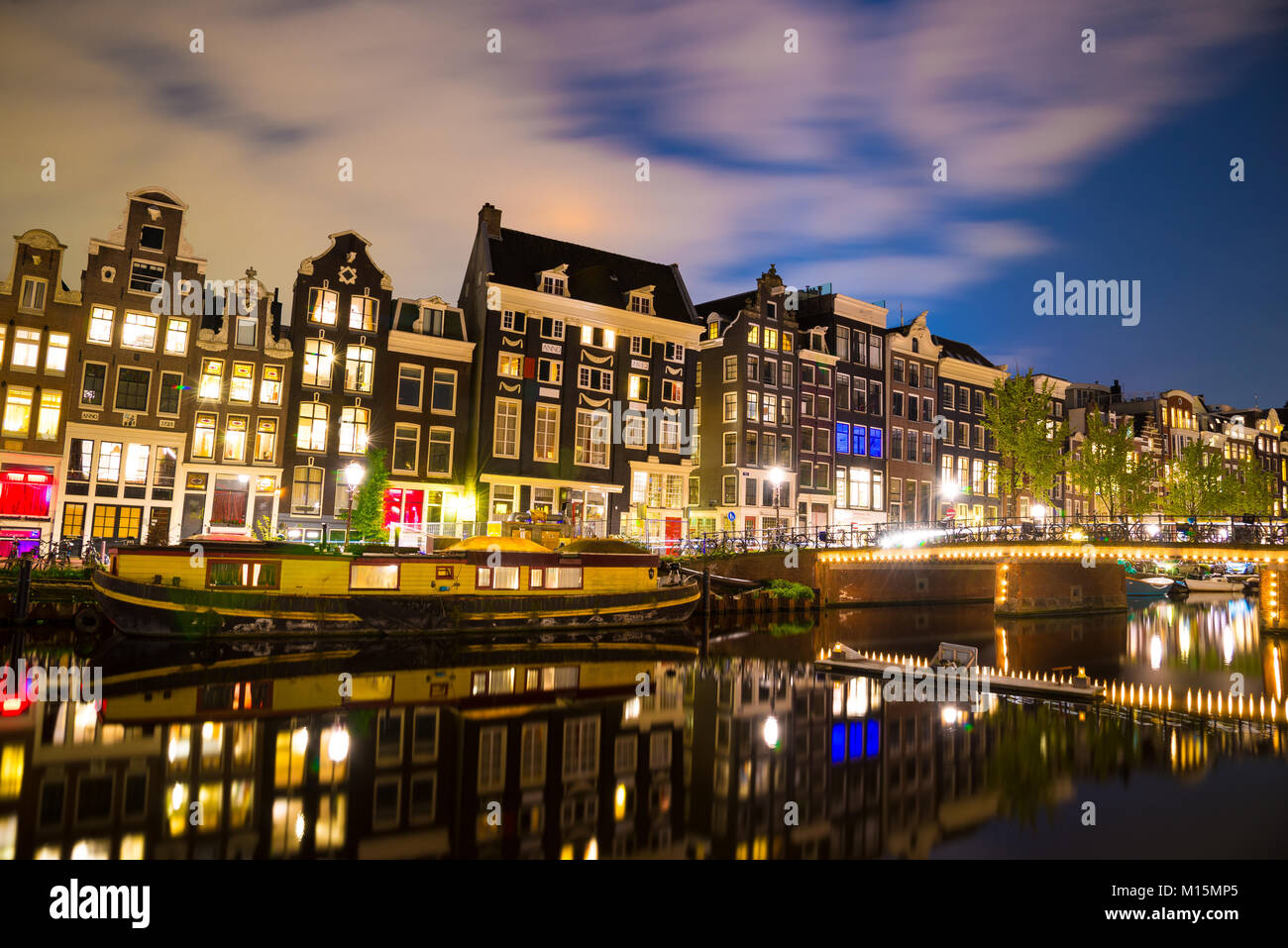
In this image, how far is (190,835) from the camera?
11.9 metres

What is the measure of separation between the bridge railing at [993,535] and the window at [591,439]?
7.48m

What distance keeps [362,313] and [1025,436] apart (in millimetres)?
48191

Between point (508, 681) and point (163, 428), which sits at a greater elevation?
point (163, 428)

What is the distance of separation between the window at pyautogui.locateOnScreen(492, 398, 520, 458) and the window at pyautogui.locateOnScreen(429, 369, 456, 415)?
9.01 feet

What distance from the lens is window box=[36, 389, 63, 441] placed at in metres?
38.8

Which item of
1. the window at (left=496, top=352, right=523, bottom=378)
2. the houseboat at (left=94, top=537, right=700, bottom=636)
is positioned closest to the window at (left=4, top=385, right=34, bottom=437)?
the houseboat at (left=94, top=537, right=700, bottom=636)

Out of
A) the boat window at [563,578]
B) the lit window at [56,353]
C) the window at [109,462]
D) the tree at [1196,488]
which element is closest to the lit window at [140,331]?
the lit window at [56,353]

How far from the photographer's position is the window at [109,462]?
3975cm

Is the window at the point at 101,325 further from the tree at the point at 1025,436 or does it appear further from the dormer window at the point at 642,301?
the tree at the point at 1025,436
